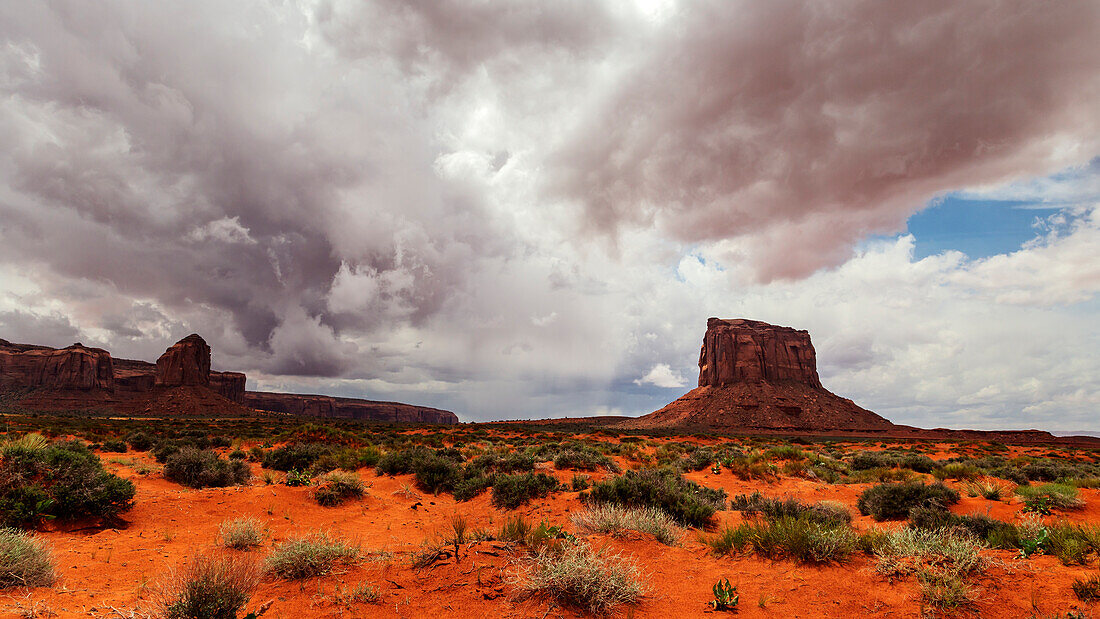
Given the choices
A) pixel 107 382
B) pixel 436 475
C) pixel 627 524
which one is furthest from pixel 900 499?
pixel 107 382

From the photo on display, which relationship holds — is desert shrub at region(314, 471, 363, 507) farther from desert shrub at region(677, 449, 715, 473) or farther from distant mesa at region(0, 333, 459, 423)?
distant mesa at region(0, 333, 459, 423)

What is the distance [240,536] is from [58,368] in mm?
158896

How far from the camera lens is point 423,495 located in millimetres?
14562

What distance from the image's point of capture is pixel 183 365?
118562 millimetres

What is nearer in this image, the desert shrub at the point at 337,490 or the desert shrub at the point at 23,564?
the desert shrub at the point at 23,564

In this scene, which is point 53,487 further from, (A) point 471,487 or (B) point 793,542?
(B) point 793,542

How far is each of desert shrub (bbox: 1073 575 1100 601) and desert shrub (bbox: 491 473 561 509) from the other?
9.55 metres

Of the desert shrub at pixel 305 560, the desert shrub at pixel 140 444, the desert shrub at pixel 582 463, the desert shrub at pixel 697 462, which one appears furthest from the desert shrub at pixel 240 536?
the desert shrub at pixel 140 444

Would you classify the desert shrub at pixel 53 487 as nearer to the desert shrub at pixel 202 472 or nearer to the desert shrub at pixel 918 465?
the desert shrub at pixel 202 472

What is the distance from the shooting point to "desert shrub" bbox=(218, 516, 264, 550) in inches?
332

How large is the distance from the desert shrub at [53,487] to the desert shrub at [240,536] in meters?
3.22

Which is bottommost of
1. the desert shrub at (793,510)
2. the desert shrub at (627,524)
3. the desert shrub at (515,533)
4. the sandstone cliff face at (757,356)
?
the desert shrub at (793,510)

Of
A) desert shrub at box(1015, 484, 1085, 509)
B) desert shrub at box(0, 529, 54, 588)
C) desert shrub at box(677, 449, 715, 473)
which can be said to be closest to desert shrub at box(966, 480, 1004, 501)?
desert shrub at box(1015, 484, 1085, 509)

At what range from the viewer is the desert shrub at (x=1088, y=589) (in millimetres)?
5188
